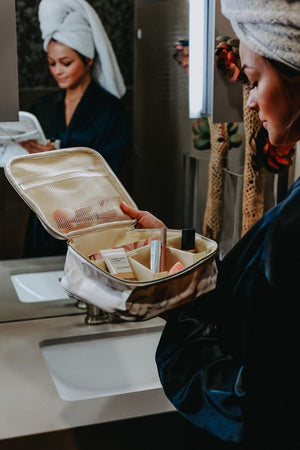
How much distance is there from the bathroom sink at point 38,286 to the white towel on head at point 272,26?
836 millimetres

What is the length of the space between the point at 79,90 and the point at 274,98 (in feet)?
2.11

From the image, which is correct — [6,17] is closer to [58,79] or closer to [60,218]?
[58,79]

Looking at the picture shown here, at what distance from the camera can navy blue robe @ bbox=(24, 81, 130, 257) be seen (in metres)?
1.18

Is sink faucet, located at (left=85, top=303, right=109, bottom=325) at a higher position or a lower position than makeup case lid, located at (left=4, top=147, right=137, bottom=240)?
lower

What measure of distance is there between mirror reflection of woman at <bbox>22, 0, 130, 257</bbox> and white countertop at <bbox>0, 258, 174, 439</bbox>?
0.50ft

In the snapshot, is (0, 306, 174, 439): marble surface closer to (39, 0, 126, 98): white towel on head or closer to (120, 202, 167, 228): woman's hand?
(120, 202, 167, 228): woman's hand

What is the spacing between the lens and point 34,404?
936 millimetres

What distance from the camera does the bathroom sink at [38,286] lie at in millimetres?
1321

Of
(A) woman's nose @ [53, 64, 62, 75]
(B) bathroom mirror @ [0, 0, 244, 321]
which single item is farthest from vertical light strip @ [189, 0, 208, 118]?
(A) woman's nose @ [53, 64, 62, 75]

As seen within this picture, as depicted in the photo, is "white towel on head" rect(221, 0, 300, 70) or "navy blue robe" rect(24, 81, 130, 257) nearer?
"white towel on head" rect(221, 0, 300, 70)

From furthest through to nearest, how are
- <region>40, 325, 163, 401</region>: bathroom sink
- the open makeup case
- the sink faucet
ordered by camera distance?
Answer: the sink faucet
<region>40, 325, 163, 401</region>: bathroom sink
the open makeup case

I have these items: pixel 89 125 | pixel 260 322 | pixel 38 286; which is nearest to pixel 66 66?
pixel 89 125

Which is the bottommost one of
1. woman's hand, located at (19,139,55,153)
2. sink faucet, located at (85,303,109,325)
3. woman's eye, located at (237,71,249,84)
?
sink faucet, located at (85,303,109,325)

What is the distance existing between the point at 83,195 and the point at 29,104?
288mm
